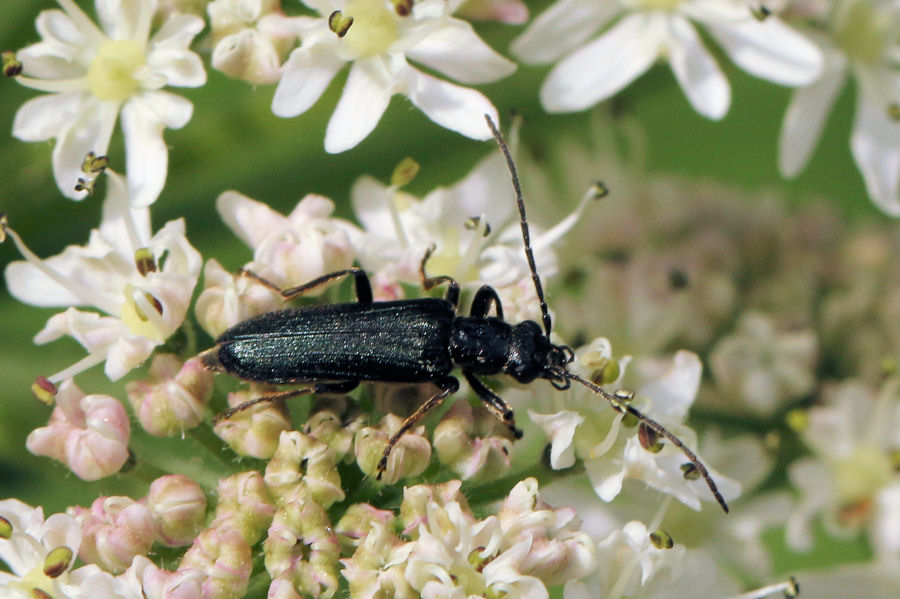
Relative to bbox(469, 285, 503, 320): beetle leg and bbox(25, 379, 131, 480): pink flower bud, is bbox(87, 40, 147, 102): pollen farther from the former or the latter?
bbox(469, 285, 503, 320): beetle leg

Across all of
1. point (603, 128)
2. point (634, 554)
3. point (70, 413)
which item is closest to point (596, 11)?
point (603, 128)

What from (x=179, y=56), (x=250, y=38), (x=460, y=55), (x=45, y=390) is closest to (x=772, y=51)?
(x=460, y=55)

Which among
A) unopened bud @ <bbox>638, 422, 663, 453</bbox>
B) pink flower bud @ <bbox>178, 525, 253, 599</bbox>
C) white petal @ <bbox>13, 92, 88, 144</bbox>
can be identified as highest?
white petal @ <bbox>13, 92, 88, 144</bbox>

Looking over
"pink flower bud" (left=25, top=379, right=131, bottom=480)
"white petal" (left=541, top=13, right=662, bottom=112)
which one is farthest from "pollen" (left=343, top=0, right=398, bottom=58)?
"pink flower bud" (left=25, top=379, right=131, bottom=480)

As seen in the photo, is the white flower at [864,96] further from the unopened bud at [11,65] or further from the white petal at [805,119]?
the unopened bud at [11,65]

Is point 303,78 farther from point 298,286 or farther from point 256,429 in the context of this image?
point 256,429

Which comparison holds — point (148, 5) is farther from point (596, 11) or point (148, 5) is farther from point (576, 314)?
point (576, 314)

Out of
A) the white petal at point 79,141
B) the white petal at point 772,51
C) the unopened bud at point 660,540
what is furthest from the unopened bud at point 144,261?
the white petal at point 772,51
